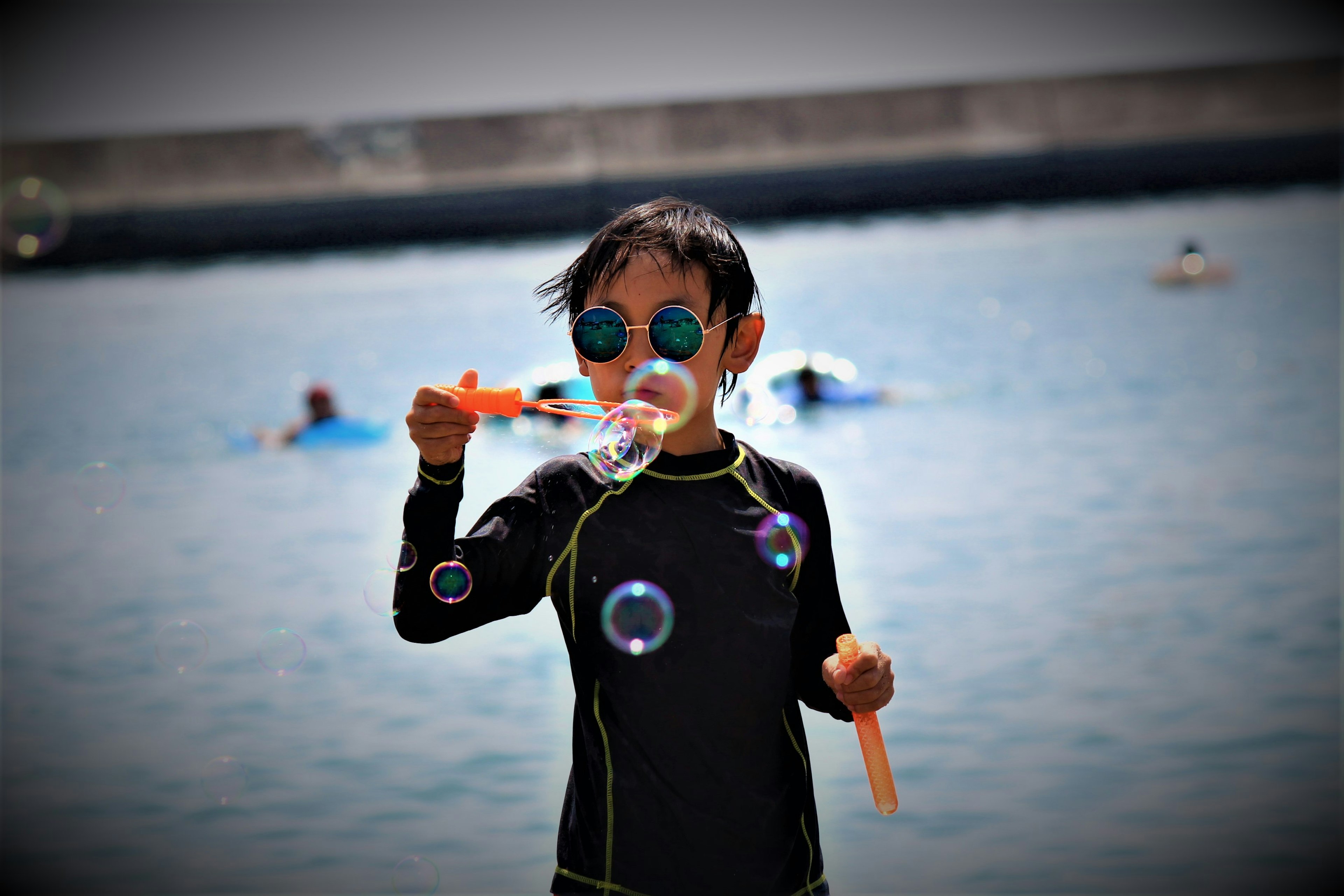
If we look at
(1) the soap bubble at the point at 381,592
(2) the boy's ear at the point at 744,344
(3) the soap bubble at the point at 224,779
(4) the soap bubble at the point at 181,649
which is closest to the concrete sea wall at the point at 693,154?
(4) the soap bubble at the point at 181,649

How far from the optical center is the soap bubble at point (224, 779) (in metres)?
5.39

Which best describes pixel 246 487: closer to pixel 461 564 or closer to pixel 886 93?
pixel 461 564

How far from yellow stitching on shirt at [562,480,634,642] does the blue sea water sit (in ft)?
2.03

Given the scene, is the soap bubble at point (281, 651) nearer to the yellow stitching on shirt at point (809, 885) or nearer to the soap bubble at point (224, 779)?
the soap bubble at point (224, 779)

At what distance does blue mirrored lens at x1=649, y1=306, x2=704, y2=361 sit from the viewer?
80.2 inches

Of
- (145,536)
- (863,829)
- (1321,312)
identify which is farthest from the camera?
(1321,312)

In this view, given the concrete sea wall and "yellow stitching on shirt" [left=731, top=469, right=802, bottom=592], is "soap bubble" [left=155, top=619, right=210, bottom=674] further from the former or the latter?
the concrete sea wall

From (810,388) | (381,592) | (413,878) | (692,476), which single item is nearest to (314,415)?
(810,388)

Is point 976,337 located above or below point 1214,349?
above

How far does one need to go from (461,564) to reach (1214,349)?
1555cm

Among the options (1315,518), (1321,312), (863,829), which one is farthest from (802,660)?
(1321,312)

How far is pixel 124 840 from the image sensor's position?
200 inches

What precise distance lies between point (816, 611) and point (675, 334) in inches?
18.9

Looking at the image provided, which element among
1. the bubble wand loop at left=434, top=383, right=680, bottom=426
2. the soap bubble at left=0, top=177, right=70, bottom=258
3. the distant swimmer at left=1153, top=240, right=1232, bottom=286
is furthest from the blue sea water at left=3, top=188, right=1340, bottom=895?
the distant swimmer at left=1153, top=240, right=1232, bottom=286
